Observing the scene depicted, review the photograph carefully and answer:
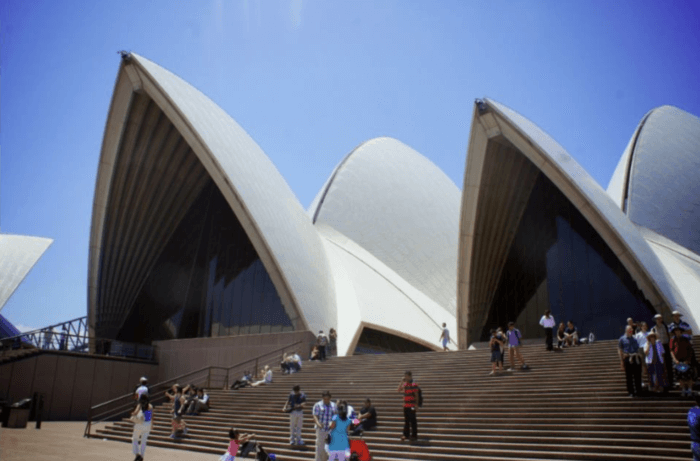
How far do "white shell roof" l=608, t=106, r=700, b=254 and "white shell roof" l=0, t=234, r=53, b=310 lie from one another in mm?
29768

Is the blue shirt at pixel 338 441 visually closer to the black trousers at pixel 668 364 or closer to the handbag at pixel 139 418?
the handbag at pixel 139 418

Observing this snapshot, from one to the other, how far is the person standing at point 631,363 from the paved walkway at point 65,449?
6.81 meters

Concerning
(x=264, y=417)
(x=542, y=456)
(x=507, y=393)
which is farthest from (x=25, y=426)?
(x=542, y=456)

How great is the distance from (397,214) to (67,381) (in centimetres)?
1826

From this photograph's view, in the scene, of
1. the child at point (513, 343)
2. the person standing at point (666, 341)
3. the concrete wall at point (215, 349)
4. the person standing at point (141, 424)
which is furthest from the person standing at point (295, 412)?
the concrete wall at point (215, 349)

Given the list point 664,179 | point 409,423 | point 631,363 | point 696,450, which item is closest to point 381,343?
point 409,423

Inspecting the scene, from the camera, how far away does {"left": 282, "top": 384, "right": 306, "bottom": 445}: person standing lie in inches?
396

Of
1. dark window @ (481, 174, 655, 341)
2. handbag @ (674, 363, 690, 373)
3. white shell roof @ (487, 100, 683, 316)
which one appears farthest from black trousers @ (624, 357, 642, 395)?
dark window @ (481, 174, 655, 341)

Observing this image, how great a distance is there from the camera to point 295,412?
10125mm

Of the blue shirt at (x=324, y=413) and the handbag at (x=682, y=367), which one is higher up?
the handbag at (x=682, y=367)

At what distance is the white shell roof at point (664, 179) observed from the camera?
25094 millimetres

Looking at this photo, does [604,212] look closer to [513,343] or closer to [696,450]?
[513,343]

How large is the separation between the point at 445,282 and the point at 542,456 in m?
22.3

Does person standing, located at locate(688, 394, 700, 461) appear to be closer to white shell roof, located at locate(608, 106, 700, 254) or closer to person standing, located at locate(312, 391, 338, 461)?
person standing, located at locate(312, 391, 338, 461)
